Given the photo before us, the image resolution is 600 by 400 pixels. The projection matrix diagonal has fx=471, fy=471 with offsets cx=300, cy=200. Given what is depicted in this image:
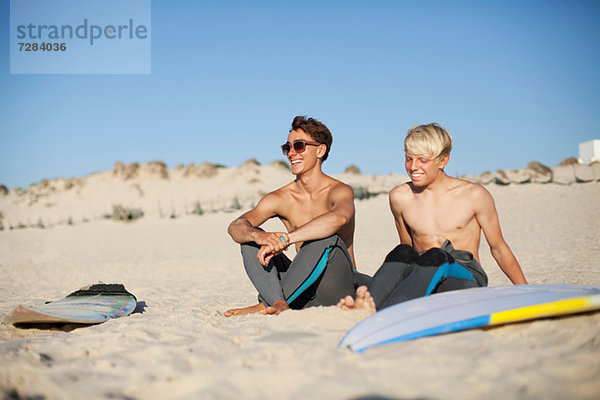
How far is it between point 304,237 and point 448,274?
3.42ft

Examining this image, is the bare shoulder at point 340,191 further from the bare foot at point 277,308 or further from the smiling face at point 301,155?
the bare foot at point 277,308

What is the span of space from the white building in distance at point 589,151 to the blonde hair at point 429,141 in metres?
28.8

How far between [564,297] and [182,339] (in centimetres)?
225

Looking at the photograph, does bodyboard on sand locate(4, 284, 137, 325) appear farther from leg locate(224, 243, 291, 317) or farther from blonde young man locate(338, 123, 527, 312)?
blonde young man locate(338, 123, 527, 312)

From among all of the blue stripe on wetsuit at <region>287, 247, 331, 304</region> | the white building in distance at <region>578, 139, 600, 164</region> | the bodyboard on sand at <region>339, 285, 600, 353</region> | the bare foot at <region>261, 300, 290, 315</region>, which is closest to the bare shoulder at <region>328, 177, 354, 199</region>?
the blue stripe on wetsuit at <region>287, 247, 331, 304</region>

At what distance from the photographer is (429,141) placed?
11.6 feet

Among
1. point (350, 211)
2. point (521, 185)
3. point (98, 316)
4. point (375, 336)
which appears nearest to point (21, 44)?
point (98, 316)

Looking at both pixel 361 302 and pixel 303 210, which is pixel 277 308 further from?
pixel 303 210

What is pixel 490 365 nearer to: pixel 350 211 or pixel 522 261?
pixel 350 211

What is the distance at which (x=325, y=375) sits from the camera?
2088 mm

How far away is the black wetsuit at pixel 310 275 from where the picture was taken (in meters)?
3.53

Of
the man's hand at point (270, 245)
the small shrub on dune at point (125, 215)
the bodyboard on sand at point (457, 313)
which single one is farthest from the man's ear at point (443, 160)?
the small shrub on dune at point (125, 215)

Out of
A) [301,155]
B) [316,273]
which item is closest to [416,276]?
[316,273]

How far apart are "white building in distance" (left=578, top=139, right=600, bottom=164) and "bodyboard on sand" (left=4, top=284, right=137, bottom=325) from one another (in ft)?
97.9
